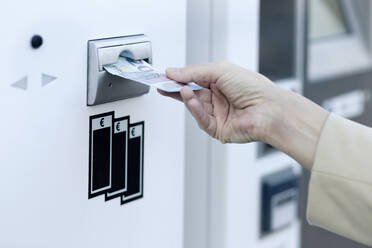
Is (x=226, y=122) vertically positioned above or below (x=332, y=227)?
above

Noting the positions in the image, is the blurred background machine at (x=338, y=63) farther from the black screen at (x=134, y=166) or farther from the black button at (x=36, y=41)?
the black button at (x=36, y=41)

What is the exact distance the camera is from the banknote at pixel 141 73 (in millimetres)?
1091

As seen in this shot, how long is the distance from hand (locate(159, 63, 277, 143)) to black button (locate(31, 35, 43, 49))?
0.77ft

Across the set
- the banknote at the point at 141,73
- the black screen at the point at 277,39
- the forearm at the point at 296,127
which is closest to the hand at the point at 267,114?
the forearm at the point at 296,127

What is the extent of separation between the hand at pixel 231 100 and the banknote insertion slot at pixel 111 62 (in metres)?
0.06

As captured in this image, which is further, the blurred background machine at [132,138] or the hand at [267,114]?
the hand at [267,114]

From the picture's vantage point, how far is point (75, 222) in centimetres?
114

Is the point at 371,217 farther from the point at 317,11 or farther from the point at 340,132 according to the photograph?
the point at 317,11

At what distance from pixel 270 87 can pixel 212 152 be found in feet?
1.14

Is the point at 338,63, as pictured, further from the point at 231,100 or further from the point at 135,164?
the point at 135,164

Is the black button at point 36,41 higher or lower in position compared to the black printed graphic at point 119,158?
higher

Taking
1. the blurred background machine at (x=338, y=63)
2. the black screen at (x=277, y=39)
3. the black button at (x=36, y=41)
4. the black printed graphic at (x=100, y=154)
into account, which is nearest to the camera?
the black button at (x=36, y=41)

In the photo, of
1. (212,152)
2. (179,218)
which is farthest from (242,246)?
(179,218)

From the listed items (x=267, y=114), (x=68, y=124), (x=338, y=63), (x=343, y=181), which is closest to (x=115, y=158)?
(x=68, y=124)
